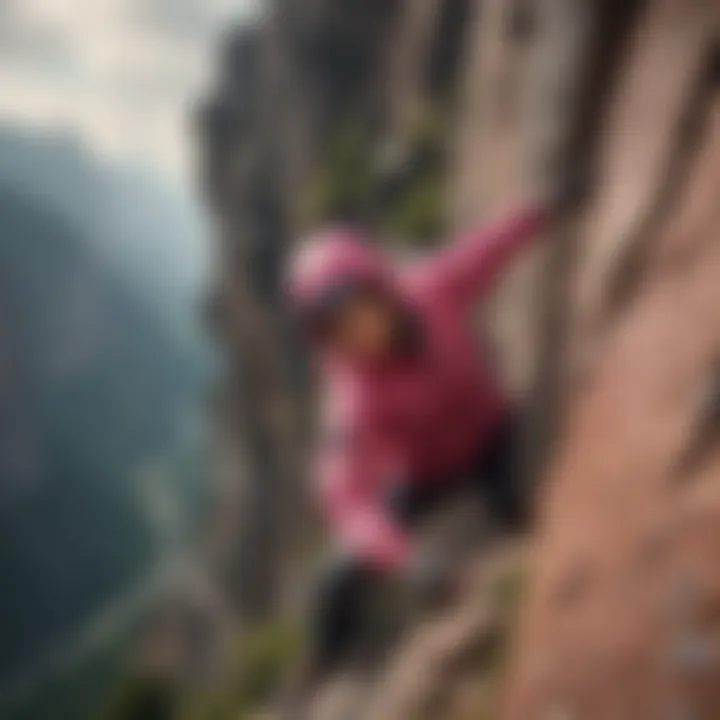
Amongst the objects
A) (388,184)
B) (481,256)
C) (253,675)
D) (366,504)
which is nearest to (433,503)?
(366,504)

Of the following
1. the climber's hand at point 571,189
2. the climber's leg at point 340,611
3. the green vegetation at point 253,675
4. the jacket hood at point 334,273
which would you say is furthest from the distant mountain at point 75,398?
the climber's hand at point 571,189

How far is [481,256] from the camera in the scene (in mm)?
698

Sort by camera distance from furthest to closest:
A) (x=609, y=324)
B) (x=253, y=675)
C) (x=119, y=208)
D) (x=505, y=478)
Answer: (x=119, y=208) < (x=253, y=675) < (x=505, y=478) < (x=609, y=324)

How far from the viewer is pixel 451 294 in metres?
0.71

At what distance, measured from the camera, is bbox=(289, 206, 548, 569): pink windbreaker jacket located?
27.4 inches

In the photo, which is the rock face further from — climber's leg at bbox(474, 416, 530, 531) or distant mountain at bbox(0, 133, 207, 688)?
distant mountain at bbox(0, 133, 207, 688)

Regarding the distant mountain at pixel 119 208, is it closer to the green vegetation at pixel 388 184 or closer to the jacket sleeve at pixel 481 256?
the green vegetation at pixel 388 184

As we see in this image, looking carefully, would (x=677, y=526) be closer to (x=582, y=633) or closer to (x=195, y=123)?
(x=582, y=633)

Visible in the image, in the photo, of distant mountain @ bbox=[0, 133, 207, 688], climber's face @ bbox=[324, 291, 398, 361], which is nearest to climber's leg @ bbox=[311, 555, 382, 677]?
climber's face @ bbox=[324, 291, 398, 361]

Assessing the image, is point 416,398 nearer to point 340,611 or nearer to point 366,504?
point 366,504

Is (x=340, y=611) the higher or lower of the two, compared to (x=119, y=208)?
lower

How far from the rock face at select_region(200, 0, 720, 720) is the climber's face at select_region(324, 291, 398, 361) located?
0.12 meters

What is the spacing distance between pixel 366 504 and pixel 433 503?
5 centimetres

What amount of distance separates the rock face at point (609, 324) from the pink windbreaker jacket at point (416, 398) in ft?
0.15
